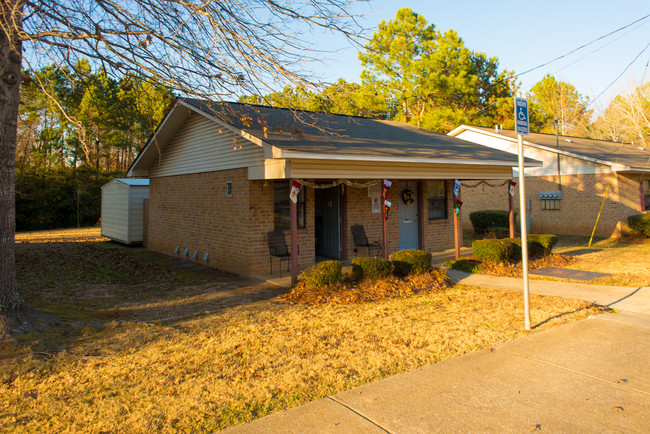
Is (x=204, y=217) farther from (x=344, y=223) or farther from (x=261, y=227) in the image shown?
(x=344, y=223)

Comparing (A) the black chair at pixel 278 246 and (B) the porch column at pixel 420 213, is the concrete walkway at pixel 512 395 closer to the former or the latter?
(A) the black chair at pixel 278 246

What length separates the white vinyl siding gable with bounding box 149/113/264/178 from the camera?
33.9 ft

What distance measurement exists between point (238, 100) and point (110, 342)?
11.7 ft

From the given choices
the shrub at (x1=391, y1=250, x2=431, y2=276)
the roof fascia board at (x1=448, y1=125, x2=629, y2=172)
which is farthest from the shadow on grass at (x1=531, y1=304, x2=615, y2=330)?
the roof fascia board at (x1=448, y1=125, x2=629, y2=172)

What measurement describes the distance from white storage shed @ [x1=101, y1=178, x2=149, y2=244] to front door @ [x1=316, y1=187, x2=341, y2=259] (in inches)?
309

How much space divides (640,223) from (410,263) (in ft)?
40.9

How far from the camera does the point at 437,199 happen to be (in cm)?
1429

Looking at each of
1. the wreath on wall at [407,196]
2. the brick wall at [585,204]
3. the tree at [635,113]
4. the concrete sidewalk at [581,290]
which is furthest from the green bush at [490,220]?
the tree at [635,113]

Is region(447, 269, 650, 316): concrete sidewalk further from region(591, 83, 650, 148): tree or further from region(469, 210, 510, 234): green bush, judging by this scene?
region(591, 83, 650, 148): tree

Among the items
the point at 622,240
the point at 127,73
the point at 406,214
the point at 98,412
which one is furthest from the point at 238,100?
the point at 622,240

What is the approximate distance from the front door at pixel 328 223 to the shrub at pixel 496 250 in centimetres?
361

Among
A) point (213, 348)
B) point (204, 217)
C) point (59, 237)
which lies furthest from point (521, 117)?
point (59, 237)

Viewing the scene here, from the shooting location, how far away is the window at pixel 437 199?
14070 millimetres

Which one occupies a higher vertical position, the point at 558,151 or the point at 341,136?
the point at 558,151
